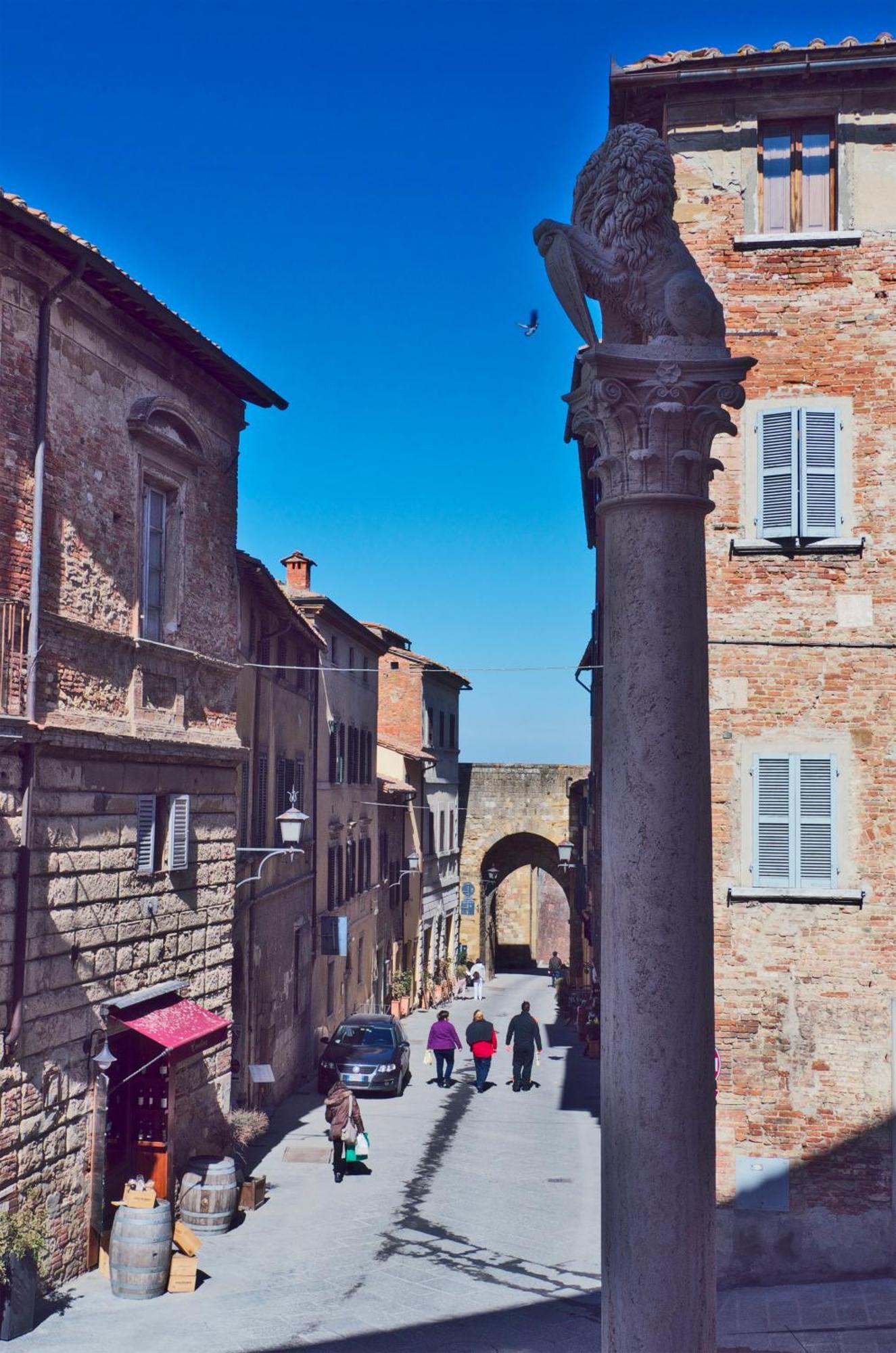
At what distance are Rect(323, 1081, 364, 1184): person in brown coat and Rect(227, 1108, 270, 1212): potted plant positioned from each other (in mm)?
905

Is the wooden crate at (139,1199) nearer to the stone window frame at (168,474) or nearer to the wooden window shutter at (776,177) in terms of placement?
the stone window frame at (168,474)

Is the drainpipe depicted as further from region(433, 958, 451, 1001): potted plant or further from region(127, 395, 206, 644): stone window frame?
region(433, 958, 451, 1001): potted plant

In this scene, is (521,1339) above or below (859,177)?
below

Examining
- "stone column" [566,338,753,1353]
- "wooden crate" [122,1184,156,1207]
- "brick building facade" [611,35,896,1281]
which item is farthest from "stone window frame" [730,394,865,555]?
"wooden crate" [122,1184,156,1207]

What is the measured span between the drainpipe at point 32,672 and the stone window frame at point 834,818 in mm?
6202

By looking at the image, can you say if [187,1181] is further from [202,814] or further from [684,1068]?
[684,1068]

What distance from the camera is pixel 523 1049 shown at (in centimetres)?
2359

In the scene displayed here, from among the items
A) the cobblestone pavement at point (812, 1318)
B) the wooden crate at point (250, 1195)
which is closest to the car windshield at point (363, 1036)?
the wooden crate at point (250, 1195)

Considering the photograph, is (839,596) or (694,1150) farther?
(839,596)

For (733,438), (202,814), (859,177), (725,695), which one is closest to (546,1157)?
(202,814)

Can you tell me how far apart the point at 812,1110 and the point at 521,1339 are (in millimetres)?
3293

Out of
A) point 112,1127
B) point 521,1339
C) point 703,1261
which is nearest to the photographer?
point 703,1261

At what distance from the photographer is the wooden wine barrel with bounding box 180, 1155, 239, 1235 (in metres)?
14.0

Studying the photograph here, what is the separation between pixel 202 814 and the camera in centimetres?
1562
